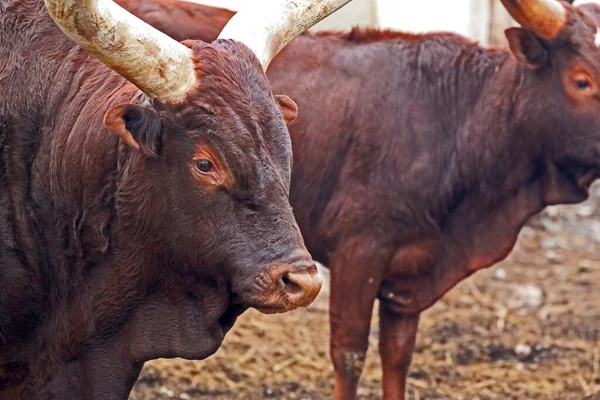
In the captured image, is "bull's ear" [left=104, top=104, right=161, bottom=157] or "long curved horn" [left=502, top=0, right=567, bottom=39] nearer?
"bull's ear" [left=104, top=104, right=161, bottom=157]

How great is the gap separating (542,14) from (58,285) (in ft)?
9.17

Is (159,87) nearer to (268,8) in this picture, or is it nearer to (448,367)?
(268,8)

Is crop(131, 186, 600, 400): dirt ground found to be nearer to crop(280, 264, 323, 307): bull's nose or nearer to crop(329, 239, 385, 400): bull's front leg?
crop(329, 239, 385, 400): bull's front leg

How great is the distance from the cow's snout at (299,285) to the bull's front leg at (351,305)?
188cm

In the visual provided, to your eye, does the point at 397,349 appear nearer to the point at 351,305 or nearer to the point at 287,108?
the point at 351,305

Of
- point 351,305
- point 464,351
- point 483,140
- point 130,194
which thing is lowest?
point 464,351

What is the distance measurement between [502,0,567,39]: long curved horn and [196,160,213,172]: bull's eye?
2427 millimetres

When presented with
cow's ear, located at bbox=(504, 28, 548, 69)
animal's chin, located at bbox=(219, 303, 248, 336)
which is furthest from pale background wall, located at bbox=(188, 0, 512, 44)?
animal's chin, located at bbox=(219, 303, 248, 336)

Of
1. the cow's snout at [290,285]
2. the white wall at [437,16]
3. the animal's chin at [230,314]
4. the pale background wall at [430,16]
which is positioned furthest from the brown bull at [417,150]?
the white wall at [437,16]

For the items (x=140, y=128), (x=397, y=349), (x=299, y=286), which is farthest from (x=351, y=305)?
(x=140, y=128)

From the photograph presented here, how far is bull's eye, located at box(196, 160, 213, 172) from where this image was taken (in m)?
3.44

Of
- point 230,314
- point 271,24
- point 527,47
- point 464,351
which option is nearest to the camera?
point 230,314

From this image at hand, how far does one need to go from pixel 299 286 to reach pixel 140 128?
2.38 ft

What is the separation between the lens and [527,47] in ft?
17.7
